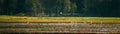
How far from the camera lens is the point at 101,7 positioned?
147625 mm

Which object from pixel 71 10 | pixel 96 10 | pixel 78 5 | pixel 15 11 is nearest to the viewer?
pixel 15 11

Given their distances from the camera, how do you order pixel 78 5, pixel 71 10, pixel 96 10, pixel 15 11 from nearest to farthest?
1. pixel 15 11
2. pixel 96 10
3. pixel 71 10
4. pixel 78 5

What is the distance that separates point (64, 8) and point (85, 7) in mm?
9426

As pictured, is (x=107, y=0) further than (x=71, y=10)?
No

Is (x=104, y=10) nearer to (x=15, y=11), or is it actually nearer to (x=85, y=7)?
(x=85, y=7)

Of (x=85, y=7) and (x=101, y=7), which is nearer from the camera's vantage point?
(x=101, y=7)

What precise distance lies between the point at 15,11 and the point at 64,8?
2623 centimetres

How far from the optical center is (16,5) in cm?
14888

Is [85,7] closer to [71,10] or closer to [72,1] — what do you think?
[71,10]

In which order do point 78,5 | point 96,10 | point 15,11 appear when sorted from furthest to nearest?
point 78,5 → point 96,10 → point 15,11

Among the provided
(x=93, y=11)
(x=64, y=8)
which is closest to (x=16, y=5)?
(x=64, y=8)

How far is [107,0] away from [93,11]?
787cm

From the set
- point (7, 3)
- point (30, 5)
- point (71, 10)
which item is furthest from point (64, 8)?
point (7, 3)

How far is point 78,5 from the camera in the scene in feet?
570
